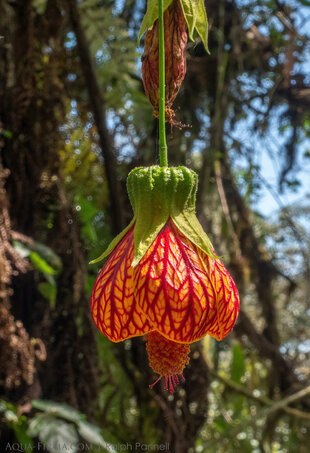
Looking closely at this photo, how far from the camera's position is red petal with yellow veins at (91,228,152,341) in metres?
0.52

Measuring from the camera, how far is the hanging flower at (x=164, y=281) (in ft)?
1.65

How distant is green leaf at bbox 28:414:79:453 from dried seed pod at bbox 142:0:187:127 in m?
0.93

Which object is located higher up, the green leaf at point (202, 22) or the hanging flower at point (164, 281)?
the green leaf at point (202, 22)

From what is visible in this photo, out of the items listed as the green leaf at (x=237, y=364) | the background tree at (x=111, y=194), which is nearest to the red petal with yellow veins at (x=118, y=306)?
the background tree at (x=111, y=194)

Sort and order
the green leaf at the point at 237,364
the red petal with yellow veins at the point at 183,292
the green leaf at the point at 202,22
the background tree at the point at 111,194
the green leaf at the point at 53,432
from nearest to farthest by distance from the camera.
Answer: the red petal with yellow veins at the point at 183,292 < the green leaf at the point at 202,22 < the green leaf at the point at 53,432 < the background tree at the point at 111,194 < the green leaf at the point at 237,364

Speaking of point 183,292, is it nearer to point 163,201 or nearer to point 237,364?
point 163,201

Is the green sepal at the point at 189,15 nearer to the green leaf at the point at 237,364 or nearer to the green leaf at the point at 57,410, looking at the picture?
the green leaf at the point at 57,410

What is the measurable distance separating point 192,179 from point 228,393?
1.90m

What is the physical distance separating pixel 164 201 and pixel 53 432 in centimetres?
88

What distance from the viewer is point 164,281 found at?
510mm

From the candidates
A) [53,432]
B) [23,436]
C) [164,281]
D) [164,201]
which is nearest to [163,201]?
[164,201]

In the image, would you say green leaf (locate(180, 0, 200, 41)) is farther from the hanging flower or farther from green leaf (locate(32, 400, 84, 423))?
green leaf (locate(32, 400, 84, 423))

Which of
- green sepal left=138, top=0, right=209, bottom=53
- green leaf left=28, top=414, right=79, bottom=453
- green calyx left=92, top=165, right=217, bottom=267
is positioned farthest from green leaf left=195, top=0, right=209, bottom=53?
green leaf left=28, top=414, right=79, bottom=453

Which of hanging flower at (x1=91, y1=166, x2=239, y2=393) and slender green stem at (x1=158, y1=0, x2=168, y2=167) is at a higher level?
slender green stem at (x1=158, y1=0, x2=168, y2=167)
